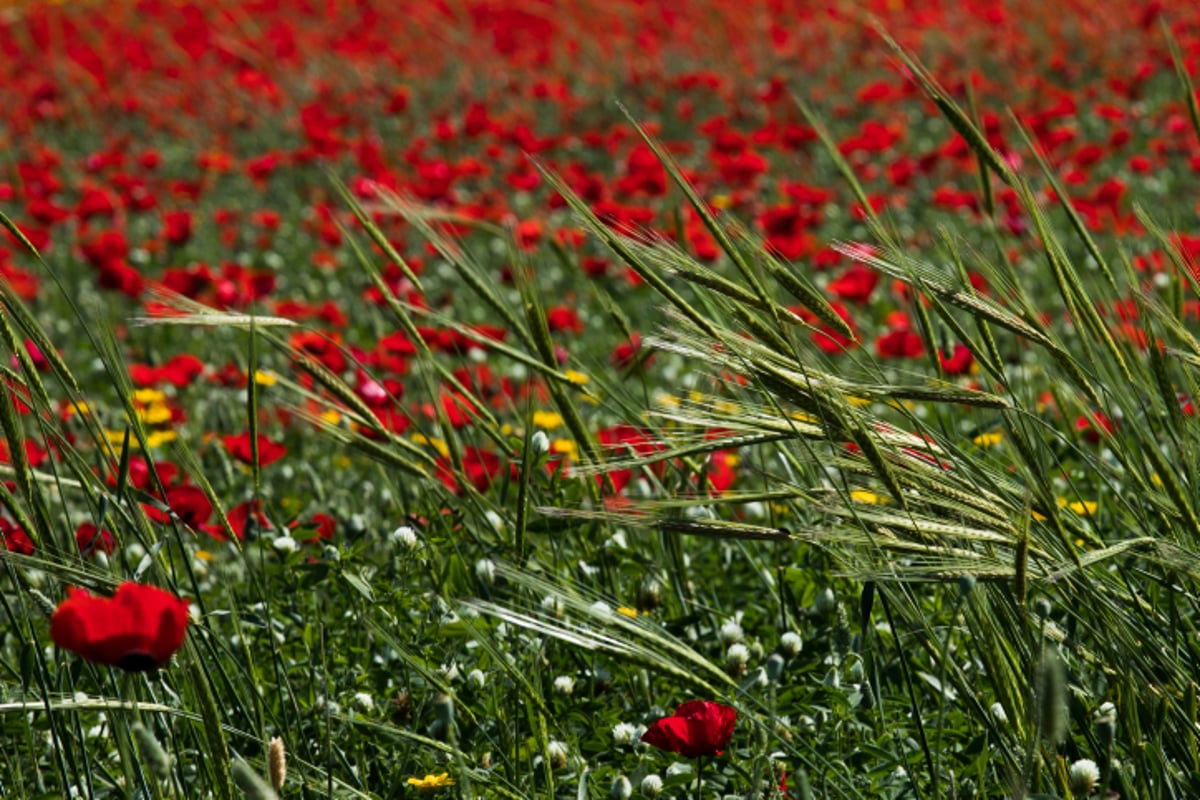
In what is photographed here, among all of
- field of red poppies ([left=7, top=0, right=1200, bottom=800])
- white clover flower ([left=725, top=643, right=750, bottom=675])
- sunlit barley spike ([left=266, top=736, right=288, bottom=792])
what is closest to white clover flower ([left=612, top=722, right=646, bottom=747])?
field of red poppies ([left=7, top=0, right=1200, bottom=800])

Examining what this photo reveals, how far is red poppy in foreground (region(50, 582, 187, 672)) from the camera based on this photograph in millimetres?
1128

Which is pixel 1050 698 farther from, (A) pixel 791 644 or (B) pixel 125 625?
(A) pixel 791 644

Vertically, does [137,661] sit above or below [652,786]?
above

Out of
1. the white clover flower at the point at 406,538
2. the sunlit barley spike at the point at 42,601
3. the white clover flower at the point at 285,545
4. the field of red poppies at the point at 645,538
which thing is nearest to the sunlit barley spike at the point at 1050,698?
the field of red poppies at the point at 645,538

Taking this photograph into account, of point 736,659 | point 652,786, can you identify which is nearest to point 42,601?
point 652,786

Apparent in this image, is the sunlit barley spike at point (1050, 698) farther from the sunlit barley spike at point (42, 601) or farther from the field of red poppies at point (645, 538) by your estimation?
the sunlit barley spike at point (42, 601)

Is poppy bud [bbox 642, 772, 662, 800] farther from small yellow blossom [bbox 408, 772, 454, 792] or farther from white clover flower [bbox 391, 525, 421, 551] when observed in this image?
white clover flower [bbox 391, 525, 421, 551]

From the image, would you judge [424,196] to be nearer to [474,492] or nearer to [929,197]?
[929,197]

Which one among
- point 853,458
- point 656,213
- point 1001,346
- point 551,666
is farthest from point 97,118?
point 853,458

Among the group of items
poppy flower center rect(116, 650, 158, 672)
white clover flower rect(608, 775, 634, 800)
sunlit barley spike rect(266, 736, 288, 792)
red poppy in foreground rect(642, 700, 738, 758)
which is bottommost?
white clover flower rect(608, 775, 634, 800)

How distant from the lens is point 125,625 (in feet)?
3.74

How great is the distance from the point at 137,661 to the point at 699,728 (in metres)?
0.57

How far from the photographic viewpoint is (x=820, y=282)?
5438mm

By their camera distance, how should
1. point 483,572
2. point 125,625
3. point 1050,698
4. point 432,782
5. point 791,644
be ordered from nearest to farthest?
point 1050,698 → point 125,625 → point 432,782 → point 791,644 → point 483,572
